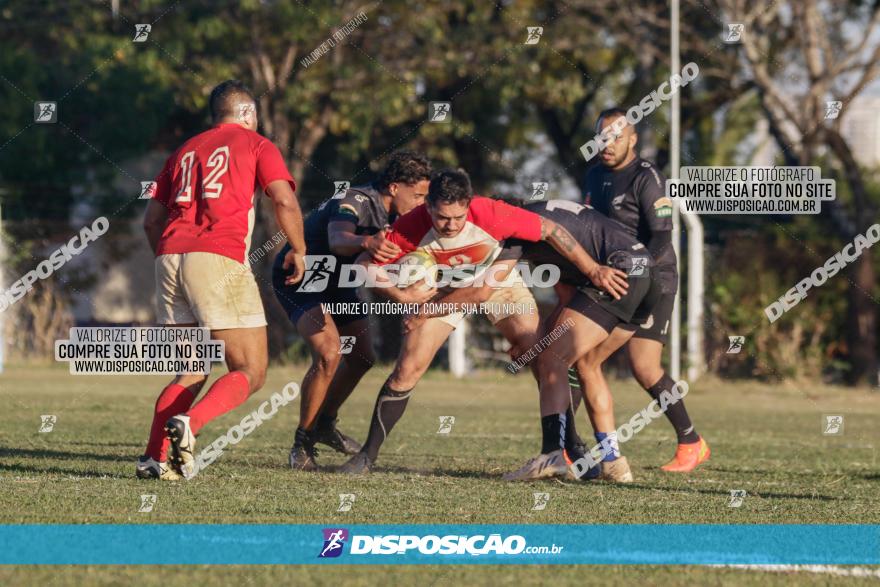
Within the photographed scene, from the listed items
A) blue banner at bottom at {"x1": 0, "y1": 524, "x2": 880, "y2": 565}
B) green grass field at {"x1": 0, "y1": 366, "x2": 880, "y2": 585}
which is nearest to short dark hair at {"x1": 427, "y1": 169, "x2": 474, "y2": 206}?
green grass field at {"x1": 0, "y1": 366, "x2": 880, "y2": 585}

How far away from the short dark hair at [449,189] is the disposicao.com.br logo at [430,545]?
95.2 inches

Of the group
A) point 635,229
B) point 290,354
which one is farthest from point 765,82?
point 635,229

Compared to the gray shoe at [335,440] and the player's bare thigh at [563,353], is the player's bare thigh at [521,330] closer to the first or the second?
the player's bare thigh at [563,353]

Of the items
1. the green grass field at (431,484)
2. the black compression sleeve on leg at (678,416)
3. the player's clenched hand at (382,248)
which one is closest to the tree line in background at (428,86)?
the green grass field at (431,484)

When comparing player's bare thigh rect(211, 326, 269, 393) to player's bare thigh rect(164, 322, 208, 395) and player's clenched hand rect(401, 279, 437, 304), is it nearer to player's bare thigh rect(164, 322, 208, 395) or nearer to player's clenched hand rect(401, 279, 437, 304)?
player's bare thigh rect(164, 322, 208, 395)

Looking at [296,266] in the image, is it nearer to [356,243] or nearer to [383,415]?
[356,243]

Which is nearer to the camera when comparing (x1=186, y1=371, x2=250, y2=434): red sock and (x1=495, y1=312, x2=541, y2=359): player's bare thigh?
(x1=186, y1=371, x2=250, y2=434): red sock

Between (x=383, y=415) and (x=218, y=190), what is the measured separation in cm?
181

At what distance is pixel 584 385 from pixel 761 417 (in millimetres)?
7469

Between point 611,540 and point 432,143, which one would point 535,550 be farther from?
point 432,143

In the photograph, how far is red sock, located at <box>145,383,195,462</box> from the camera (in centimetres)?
785

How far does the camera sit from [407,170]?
8922 millimetres

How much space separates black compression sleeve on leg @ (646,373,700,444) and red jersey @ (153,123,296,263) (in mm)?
3191

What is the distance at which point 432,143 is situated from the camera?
27766 mm
